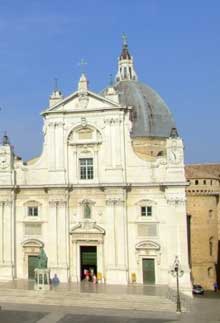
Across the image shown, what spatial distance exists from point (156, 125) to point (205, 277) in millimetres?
15165

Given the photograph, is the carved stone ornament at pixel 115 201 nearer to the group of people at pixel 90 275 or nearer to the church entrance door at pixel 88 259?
the church entrance door at pixel 88 259

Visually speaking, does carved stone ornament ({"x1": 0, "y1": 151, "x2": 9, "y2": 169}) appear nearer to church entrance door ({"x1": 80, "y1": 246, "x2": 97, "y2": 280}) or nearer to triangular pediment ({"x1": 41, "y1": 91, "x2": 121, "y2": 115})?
triangular pediment ({"x1": 41, "y1": 91, "x2": 121, "y2": 115})

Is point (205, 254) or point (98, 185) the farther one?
point (205, 254)

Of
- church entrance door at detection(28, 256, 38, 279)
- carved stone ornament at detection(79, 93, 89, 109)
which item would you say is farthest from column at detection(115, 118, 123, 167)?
church entrance door at detection(28, 256, 38, 279)

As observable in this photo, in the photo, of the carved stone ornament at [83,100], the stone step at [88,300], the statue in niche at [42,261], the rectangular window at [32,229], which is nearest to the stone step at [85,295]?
the stone step at [88,300]

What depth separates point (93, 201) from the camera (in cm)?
3728

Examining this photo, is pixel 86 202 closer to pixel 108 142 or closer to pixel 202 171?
pixel 108 142

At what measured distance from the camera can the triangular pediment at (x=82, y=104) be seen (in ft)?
121

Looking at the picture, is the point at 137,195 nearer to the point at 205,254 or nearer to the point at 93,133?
the point at 93,133

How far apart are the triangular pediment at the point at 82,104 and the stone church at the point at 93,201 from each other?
3.0 inches

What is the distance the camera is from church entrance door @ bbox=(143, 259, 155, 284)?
1414 inches

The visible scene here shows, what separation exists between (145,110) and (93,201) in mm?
13641

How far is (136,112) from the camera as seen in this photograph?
4725cm

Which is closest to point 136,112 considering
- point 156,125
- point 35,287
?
point 156,125
